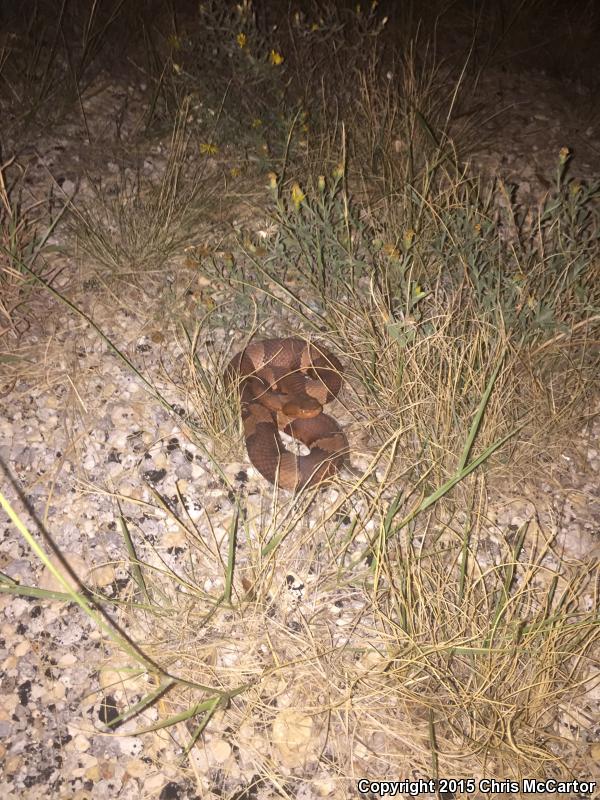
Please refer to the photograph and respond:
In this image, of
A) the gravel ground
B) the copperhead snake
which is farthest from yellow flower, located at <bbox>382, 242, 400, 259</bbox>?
the gravel ground

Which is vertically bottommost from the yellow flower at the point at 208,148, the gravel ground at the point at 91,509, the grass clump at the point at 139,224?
the gravel ground at the point at 91,509

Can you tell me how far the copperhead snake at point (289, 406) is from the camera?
2.24 meters

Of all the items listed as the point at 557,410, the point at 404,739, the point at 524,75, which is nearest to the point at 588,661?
the point at 404,739

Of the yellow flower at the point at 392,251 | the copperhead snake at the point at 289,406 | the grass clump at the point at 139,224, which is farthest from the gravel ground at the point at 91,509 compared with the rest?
the yellow flower at the point at 392,251

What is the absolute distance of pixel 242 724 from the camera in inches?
66.8

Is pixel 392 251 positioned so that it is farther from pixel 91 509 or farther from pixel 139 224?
pixel 91 509

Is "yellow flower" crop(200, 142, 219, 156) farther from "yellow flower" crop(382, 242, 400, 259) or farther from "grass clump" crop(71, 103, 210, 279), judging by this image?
"yellow flower" crop(382, 242, 400, 259)

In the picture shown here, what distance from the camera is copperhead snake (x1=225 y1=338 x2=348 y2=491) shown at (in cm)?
224

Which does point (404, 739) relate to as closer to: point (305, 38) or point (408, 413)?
point (408, 413)

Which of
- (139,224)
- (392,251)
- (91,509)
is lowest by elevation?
(91,509)

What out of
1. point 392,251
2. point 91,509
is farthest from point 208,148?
point 91,509

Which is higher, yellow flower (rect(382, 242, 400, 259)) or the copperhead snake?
yellow flower (rect(382, 242, 400, 259))

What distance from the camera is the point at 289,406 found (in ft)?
8.10

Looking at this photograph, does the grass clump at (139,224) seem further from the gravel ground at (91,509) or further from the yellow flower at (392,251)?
the yellow flower at (392,251)
